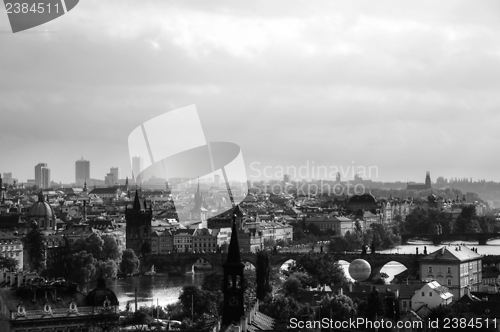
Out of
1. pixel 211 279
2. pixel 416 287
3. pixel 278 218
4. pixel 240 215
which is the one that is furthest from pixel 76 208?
pixel 416 287

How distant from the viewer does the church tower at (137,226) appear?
225 feet

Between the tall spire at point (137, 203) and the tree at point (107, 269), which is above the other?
the tall spire at point (137, 203)

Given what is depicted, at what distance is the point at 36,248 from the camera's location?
59969mm

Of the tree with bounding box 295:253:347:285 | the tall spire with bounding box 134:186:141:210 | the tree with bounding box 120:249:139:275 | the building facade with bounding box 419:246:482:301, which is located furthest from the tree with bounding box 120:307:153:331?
the tall spire with bounding box 134:186:141:210

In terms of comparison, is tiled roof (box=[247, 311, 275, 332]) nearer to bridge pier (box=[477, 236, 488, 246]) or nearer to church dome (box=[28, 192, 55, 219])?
church dome (box=[28, 192, 55, 219])

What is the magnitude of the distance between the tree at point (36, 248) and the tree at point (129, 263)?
3.43 meters

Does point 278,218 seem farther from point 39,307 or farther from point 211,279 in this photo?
point 39,307

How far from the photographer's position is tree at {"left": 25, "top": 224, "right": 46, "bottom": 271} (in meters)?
57.9

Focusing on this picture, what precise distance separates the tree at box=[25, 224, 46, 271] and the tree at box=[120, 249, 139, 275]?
135 inches

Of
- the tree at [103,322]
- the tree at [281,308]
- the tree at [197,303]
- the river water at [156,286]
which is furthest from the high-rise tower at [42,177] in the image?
the tree at [103,322]

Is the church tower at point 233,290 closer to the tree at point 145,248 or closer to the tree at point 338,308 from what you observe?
the tree at point 338,308

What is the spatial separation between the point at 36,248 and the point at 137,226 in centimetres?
1083

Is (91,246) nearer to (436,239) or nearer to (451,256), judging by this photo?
(451,256)

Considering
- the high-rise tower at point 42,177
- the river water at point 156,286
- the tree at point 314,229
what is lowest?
the river water at point 156,286
